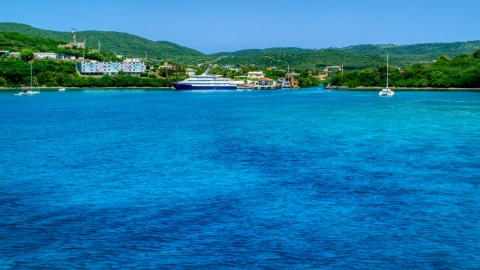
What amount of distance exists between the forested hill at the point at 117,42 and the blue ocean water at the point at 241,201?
122437 millimetres

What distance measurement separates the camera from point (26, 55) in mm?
72875

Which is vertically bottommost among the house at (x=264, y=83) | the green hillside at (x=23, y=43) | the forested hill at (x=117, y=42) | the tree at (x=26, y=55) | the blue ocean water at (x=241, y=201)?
the blue ocean water at (x=241, y=201)

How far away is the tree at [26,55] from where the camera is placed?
238 ft

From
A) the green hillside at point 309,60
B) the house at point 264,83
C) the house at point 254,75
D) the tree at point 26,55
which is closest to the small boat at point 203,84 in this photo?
the house at point 264,83

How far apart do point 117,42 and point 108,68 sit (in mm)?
75246

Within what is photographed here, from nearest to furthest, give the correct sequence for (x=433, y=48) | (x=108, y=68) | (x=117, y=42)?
(x=108, y=68) < (x=117, y=42) < (x=433, y=48)

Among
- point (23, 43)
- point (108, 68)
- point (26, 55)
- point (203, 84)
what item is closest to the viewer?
point (203, 84)

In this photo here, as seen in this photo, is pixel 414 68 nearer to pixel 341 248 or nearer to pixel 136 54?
pixel 341 248

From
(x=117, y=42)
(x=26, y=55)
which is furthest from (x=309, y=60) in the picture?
(x=26, y=55)

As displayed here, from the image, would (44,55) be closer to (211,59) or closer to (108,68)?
(108,68)

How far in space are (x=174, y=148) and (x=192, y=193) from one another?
669 centimetres

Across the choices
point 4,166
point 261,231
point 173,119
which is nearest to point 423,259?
point 261,231

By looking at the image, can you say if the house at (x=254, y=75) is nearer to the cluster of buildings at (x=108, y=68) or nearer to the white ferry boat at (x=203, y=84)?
the white ferry boat at (x=203, y=84)

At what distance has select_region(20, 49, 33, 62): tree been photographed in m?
72.6
